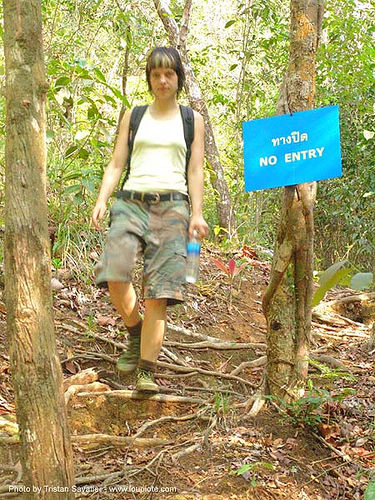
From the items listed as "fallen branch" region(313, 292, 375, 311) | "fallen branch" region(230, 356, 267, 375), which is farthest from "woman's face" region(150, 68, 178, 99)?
"fallen branch" region(313, 292, 375, 311)

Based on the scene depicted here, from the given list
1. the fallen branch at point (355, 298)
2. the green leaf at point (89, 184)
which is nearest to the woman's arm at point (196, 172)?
the green leaf at point (89, 184)

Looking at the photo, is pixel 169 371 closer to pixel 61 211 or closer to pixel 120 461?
pixel 120 461

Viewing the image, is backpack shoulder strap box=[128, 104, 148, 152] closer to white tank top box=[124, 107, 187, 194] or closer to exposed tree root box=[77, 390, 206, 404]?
white tank top box=[124, 107, 187, 194]

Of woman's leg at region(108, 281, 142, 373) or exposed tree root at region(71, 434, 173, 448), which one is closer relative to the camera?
exposed tree root at region(71, 434, 173, 448)

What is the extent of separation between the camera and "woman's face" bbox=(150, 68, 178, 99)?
3.28 m

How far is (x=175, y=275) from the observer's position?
3.29 metres

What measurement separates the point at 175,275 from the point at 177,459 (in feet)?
3.08

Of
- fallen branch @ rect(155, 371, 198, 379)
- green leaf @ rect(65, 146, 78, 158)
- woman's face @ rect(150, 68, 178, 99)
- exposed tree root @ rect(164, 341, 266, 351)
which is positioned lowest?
fallen branch @ rect(155, 371, 198, 379)

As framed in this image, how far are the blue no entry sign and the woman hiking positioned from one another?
1.12ft

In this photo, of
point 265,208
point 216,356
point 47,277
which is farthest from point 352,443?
point 265,208

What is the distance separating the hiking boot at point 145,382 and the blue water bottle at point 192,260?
0.56m

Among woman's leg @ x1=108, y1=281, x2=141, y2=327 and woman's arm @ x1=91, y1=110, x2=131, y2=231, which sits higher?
woman's arm @ x1=91, y1=110, x2=131, y2=231

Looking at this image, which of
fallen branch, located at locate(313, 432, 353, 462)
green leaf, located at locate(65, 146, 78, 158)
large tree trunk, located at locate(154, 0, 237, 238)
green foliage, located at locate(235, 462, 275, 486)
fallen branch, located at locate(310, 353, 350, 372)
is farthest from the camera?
large tree trunk, located at locate(154, 0, 237, 238)

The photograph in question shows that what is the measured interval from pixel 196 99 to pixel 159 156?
436 centimetres
